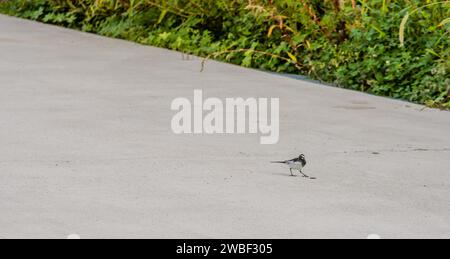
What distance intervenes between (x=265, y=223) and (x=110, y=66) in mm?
6080

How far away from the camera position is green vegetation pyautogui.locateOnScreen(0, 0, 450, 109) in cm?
1055

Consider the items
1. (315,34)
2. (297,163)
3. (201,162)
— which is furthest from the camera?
(315,34)

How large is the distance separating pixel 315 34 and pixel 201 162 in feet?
14.1

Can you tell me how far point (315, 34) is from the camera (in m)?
11.9

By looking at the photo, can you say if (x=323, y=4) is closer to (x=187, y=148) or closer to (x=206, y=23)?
(x=206, y=23)

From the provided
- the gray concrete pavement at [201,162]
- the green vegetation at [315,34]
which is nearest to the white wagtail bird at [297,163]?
the gray concrete pavement at [201,162]

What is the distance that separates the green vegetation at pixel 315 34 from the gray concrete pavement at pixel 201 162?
308mm

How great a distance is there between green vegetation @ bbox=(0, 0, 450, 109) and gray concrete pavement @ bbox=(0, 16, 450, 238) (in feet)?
1.01

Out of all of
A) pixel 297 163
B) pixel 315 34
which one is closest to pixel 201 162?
pixel 297 163

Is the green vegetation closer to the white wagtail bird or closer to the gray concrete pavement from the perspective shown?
the gray concrete pavement

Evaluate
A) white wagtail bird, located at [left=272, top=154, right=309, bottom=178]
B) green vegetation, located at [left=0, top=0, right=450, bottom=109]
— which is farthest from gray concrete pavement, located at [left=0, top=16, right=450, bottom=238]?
green vegetation, located at [left=0, top=0, right=450, bottom=109]

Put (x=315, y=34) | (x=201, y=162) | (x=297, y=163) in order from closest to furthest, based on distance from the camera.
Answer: (x=297, y=163), (x=201, y=162), (x=315, y=34)

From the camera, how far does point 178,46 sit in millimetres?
13203

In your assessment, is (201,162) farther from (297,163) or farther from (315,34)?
(315,34)
